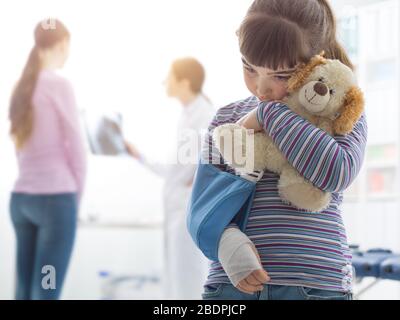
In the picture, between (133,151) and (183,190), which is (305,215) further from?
(133,151)

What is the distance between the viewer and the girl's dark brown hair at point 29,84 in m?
1.86

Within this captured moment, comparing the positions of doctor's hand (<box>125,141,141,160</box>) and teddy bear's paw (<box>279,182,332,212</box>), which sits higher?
doctor's hand (<box>125,141,141,160</box>)

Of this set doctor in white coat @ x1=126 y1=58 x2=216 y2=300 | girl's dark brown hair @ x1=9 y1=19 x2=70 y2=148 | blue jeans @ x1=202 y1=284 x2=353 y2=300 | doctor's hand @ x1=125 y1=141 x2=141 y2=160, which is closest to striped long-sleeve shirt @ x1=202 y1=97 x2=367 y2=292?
blue jeans @ x1=202 y1=284 x2=353 y2=300

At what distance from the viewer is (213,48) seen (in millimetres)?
2168

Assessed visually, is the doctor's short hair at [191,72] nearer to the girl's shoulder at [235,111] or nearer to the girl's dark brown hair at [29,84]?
the girl's dark brown hair at [29,84]

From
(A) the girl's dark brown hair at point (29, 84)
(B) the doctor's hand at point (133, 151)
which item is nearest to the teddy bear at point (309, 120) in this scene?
(A) the girl's dark brown hair at point (29, 84)

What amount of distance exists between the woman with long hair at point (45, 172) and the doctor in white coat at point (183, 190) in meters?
0.33

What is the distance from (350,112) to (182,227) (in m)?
1.36

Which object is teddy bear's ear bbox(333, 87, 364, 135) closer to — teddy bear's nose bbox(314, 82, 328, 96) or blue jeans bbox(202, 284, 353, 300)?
teddy bear's nose bbox(314, 82, 328, 96)

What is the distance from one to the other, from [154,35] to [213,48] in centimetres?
30

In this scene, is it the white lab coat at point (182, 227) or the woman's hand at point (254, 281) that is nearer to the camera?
the woman's hand at point (254, 281)

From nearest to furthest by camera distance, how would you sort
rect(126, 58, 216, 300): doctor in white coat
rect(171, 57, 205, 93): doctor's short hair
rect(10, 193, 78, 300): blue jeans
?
rect(10, 193, 78, 300): blue jeans → rect(126, 58, 216, 300): doctor in white coat → rect(171, 57, 205, 93): doctor's short hair

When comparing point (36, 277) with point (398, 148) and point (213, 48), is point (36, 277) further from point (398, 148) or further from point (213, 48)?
point (398, 148)

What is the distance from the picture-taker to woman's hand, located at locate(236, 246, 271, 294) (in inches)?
24.6
